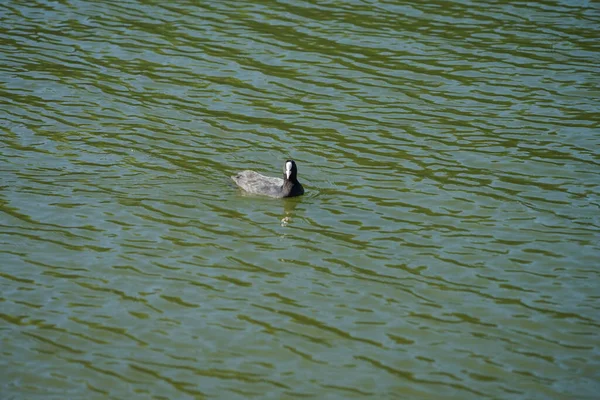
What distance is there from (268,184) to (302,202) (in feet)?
2.50

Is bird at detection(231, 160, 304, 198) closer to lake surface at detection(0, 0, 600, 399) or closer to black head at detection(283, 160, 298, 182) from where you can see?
black head at detection(283, 160, 298, 182)

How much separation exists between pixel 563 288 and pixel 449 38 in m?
12.7

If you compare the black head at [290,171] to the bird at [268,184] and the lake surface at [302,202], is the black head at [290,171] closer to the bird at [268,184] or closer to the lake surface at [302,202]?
the bird at [268,184]

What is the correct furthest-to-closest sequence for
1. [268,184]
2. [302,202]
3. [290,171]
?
[268,184]
[302,202]
[290,171]

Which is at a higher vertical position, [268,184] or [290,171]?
[290,171]

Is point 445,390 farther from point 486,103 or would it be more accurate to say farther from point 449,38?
point 449,38

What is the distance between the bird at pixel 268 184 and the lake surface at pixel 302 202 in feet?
0.53

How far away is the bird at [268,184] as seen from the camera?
15906 millimetres

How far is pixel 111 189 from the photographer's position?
1587cm

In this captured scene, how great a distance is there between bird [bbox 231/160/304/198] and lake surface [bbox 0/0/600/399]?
16 centimetres

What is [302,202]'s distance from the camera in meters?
15.9

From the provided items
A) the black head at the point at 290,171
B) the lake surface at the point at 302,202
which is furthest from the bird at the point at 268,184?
→ the lake surface at the point at 302,202

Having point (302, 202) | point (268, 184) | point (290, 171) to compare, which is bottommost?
point (302, 202)

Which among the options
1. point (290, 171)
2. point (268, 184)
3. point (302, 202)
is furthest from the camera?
point (268, 184)
